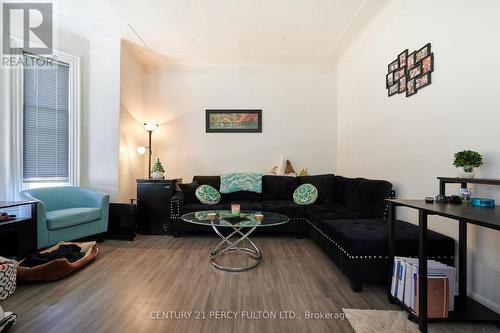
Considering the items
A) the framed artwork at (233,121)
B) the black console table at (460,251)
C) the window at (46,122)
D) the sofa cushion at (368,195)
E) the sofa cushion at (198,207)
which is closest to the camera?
the black console table at (460,251)

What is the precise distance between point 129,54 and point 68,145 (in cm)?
178

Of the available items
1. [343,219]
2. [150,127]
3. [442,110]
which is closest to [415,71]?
[442,110]

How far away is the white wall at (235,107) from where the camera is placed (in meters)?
4.12

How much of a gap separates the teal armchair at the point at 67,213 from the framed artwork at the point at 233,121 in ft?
6.98

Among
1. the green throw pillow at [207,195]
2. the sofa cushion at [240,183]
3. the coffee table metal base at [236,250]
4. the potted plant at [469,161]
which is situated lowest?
the coffee table metal base at [236,250]

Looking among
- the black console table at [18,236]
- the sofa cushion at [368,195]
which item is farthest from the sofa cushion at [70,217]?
the sofa cushion at [368,195]

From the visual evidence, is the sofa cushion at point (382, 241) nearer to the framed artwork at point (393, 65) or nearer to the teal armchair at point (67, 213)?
the framed artwork at point (393, 65)

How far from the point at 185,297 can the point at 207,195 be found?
177cm

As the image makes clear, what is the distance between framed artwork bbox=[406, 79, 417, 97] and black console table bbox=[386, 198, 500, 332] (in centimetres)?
136

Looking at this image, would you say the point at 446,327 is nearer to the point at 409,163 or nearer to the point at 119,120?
the point at 409,163

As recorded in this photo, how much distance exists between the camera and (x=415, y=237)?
179 cm

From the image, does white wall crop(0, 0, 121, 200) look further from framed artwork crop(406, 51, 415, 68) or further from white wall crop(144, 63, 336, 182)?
framed artwork crop(406, 51, 415, 68)

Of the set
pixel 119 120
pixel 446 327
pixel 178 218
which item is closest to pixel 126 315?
pixel 178 218

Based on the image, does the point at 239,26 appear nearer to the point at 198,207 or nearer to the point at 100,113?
the point at 100,113
